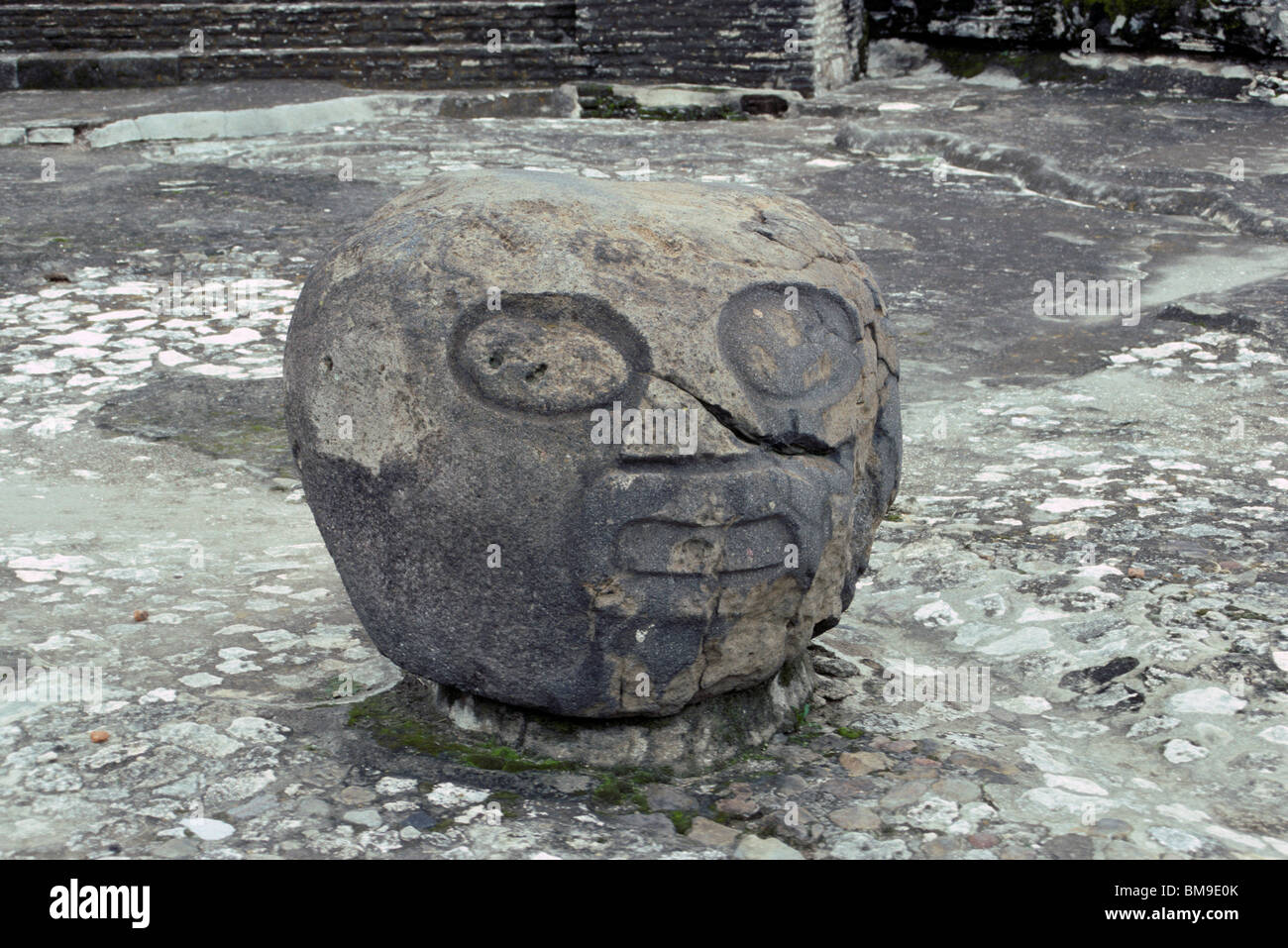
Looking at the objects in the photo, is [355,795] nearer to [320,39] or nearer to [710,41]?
[710,41]

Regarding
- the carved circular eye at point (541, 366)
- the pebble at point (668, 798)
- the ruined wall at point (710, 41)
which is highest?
the ruined wall at point (710, 41)

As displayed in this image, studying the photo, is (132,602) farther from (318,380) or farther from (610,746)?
(610,746)

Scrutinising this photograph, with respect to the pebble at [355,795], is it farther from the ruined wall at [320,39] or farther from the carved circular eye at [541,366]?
the ruined wall at [320,39]

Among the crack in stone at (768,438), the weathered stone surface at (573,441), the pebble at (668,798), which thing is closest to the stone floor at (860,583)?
the pebble at (668,798)

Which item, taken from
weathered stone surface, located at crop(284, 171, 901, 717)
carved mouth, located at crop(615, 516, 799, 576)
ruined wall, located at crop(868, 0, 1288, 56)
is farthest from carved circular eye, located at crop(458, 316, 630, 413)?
ruined wall, located at crop(868, 0, 1288, 56)

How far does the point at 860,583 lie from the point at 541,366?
172 cm

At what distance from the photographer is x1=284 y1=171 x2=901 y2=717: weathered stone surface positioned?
2.70m

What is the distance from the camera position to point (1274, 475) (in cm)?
468

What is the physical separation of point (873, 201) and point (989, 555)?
16.7ft

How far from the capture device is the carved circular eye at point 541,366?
8.86 ft

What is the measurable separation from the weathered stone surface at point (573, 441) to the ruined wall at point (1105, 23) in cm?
953

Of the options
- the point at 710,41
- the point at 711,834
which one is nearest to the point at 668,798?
the point at 711,834

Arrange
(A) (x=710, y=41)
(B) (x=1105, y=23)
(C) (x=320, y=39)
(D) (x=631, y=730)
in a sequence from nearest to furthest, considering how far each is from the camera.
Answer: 1. (D) (x=631, y=730)
2. (B) (x=1105, y=23)
3. (A) (x=710, y=41)
4. (C) (x=320, y=39)

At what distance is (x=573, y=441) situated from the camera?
8.80 feet
